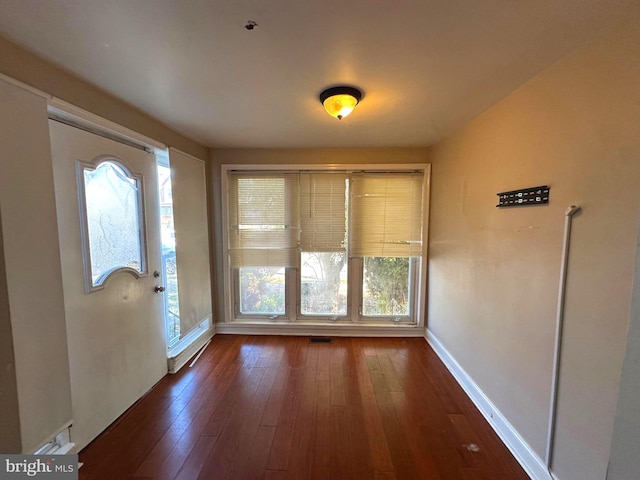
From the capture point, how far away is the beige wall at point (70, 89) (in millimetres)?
1235

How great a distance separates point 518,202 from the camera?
1.61m

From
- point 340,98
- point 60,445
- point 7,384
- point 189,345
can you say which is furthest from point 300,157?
point 60,445

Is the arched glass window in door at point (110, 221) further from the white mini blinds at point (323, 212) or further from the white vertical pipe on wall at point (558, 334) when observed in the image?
the white vertical pipe on wall at point (558, 334)

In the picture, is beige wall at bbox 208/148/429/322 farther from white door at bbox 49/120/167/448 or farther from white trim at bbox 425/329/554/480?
white trim at bbox 425/329/554/480

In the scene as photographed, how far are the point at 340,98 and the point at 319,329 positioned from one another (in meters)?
2.61

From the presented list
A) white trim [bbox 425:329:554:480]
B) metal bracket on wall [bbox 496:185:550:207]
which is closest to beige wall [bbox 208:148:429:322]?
metal bracket on wall [bbox 496:185:550:207]

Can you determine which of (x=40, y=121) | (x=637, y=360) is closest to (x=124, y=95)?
(x=40, y=121)

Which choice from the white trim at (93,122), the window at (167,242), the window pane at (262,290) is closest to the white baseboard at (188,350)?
the window at (167,242)

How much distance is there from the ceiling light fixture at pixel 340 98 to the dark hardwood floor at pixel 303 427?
2173 mm

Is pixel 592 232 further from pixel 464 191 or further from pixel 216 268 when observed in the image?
pixel 216 268

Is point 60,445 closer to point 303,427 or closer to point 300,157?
point 303,427

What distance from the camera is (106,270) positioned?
69.6 inches

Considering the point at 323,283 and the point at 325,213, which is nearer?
the point at 325,213

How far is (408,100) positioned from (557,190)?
3.46 feet
